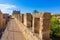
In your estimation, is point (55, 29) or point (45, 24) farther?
point (55, 29)

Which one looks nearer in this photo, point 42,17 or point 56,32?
point 42,17

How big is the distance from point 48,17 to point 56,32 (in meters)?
20.7

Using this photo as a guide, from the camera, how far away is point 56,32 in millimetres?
23703

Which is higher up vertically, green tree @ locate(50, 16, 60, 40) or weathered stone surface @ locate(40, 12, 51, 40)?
weathered stone surface @ locate(40, 12, 51, 40)

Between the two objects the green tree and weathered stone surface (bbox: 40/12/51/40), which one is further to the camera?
the green tree

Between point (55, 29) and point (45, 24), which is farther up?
point (45, 24)

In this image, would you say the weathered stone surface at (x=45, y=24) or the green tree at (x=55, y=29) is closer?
the weathered stone surface at (x=45, y=24)

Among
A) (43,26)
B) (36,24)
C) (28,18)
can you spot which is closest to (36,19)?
(36,24)

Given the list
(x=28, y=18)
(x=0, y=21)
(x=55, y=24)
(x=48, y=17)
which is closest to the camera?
(x=48, y=17)

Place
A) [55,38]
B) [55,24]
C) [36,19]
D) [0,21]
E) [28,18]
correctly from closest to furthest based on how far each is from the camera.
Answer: [36,19]
[28,18]
[55,38]
[55,24]
[0,21]

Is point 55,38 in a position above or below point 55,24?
below

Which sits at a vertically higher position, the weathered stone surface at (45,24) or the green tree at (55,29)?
the weathered stone surface at (45,24)

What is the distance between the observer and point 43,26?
142 inches

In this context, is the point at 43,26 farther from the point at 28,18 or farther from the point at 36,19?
the point at 28,18
